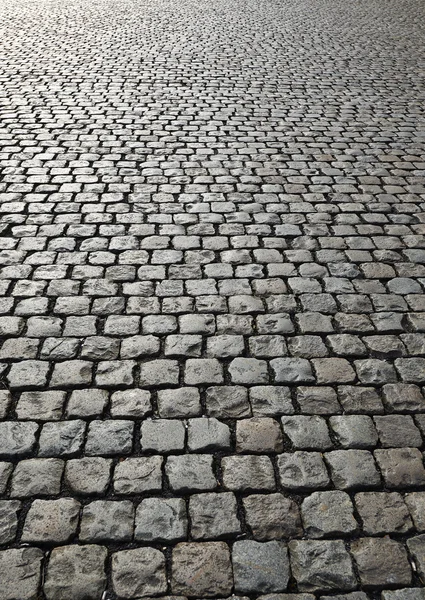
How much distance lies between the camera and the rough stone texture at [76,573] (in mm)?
2463

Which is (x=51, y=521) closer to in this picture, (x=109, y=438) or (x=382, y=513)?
(x=109, y=438)

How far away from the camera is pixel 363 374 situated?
3.66 metres

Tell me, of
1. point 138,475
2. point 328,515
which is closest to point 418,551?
point 328,515

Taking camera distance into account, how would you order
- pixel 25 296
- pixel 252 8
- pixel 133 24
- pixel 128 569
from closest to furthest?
pixel 128 569 → pixel 25 296 → pixel 133 24 → pixel 252 8

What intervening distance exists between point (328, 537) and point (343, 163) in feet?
15.7

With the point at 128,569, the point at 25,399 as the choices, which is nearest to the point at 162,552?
the point at 128,569

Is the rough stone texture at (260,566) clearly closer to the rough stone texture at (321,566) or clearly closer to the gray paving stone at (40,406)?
the rough stone texture at (321,566)

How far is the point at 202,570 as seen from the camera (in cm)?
256

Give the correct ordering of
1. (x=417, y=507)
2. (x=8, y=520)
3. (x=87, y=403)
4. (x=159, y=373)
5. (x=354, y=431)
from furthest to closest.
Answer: (x=159, y=373)
(x=87, y=403)
(x=354, y=431)
(x=417, y=507)
(x=8, y=520)

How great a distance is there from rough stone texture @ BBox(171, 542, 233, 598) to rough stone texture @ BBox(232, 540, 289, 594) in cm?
4

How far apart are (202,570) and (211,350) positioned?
149 centimetres

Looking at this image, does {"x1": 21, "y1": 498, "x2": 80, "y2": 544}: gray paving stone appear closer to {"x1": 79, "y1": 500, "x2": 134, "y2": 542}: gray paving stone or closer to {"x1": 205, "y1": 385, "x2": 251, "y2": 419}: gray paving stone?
{"x1": 79, "y1": 500, "x2": 134, "y2": 542}: gray paving stone

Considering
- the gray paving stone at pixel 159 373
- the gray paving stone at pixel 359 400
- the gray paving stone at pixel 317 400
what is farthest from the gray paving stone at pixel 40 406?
the gray paving stone at pixel 359 400

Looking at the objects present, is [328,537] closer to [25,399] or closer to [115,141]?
[25,399]
